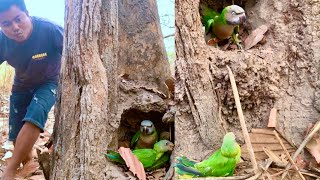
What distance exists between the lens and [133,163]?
8.71 feet

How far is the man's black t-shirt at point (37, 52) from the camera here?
3598 mm

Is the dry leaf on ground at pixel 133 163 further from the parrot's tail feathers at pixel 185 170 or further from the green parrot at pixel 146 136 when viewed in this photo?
the parrot's tail feathers at pixel 185 170

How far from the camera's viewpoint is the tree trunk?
239 centimetres

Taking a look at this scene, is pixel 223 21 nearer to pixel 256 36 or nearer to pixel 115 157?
pixel 256 36

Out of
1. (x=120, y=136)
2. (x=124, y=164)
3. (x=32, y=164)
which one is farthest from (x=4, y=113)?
(x=124, y=164)

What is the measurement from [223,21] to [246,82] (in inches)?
22.5

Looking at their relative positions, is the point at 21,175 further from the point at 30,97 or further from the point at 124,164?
the point at 124,164

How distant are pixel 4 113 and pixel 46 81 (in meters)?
3.15

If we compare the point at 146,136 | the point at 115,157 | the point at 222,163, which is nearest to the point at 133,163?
the point at 115,157

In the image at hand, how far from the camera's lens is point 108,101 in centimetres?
274

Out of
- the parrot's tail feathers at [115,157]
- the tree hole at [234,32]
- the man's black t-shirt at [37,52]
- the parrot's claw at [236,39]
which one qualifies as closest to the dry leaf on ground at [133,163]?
the parrot's tail feathers at [115,157]

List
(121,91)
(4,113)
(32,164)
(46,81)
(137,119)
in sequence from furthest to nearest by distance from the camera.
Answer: (4,113), (32,164), (46,81), (137,119), (121,91)

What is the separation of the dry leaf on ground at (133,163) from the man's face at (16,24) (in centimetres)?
159

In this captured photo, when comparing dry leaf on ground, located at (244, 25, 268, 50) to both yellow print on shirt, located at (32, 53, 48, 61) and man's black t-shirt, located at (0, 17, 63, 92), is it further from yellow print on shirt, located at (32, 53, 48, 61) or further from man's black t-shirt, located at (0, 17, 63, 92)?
yellow print on shirt, located at (32, 53, 48, 61)
